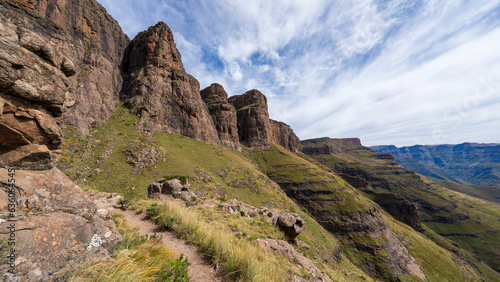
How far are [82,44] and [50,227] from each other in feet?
220

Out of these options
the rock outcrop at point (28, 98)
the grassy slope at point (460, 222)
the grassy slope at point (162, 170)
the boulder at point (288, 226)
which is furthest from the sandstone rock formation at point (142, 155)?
the grassy slope at point (460, 222)

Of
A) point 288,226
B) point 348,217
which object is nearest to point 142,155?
point 288,226

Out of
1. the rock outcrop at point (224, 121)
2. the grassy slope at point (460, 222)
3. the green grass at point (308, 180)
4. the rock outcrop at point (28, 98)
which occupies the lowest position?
the grassy slope at point (460, 222)

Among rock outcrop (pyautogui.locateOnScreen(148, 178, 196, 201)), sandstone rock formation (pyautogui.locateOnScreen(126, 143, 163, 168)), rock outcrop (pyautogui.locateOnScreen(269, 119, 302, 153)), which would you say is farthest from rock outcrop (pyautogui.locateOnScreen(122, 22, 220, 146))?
rock outcrop (pyautogui.locateOnScreen(269, 119, 302, 153))

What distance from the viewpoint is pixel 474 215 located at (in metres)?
132

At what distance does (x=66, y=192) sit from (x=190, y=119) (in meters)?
65.1

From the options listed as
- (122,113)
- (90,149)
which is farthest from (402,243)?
(122,113)

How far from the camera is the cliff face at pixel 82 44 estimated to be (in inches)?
1423

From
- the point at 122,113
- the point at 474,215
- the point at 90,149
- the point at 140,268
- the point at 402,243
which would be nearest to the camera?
the point at 140,268

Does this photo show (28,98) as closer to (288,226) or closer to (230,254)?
(230,254)

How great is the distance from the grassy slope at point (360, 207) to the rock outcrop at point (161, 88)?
38622 millimetres

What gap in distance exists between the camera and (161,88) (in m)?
63.4

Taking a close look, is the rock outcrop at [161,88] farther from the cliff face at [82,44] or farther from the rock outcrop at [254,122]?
the rock outcrop at [254,122]

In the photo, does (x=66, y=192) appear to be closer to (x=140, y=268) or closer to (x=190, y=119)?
(x=140, y=268)
